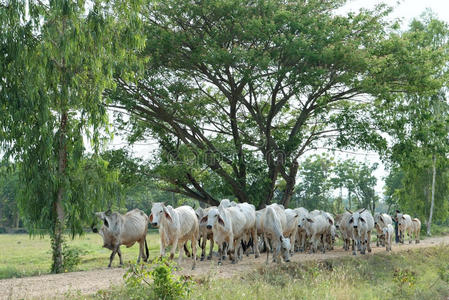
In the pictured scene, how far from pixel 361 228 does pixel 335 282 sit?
6916mm

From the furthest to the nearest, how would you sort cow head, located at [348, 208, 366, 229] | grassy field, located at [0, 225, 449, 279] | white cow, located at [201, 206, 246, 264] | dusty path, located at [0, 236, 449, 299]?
1. cow head, located at [348, 208, 366, 229]
2. grassy field, located at [0, 225, 449, 279]
3. white cow, located at [201, 206, 246, 264]
4. dusty path, located at [0, 236, 449, 299]

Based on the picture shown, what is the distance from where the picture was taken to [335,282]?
11961 mm

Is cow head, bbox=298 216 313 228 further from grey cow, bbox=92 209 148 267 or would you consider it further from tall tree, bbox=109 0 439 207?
grey cow, bbox=92 209 148 267

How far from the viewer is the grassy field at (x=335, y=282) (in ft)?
32.2

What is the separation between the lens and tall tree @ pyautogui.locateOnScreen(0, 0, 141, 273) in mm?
11336

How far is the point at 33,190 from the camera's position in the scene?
44.8 feet

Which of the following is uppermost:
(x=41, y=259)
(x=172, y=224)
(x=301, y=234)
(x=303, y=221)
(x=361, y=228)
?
(x=303, y=221)

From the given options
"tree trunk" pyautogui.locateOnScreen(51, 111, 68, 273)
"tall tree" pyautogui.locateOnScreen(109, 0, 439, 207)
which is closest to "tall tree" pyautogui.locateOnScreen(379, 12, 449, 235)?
"tall tree" pyautogui.locateOnScreen(109, 0, 439, 207)

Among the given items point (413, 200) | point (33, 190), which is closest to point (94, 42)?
point (33, 190)

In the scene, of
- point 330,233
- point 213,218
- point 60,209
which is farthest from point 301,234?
point 60,209

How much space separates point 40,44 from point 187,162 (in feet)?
32.8

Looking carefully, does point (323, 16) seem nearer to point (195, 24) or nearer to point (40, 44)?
point (195, 24)

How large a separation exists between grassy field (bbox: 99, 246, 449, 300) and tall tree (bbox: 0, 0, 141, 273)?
16.4 feet

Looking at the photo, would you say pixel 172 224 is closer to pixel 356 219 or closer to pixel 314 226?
pixel 314 226
